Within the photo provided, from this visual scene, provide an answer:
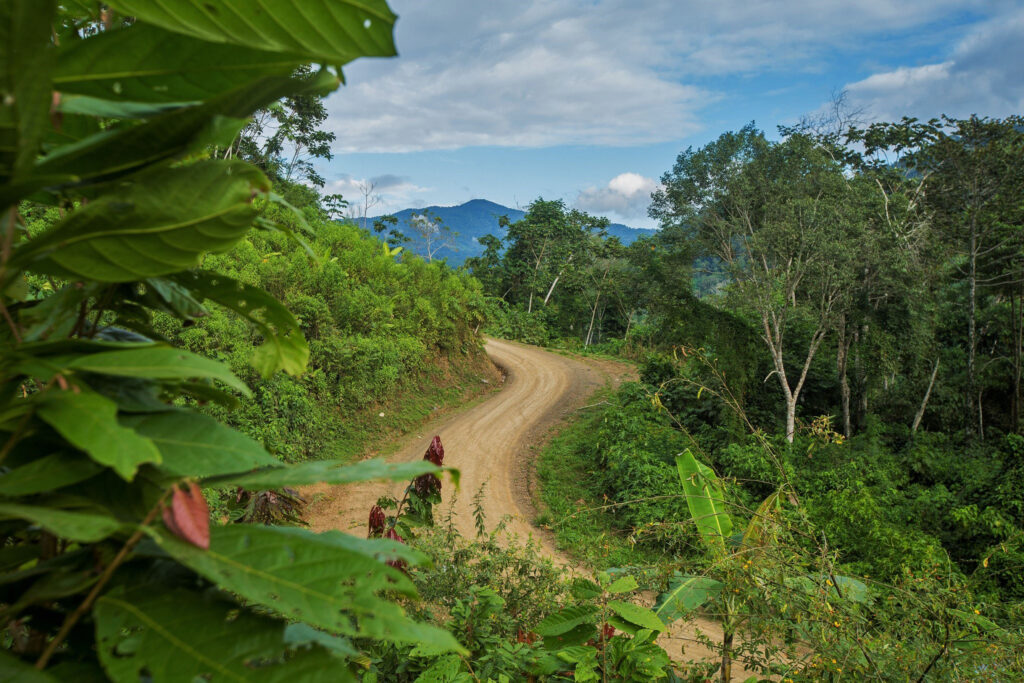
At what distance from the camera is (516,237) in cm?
2609

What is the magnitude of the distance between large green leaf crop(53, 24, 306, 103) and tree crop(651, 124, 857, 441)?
1196 cm

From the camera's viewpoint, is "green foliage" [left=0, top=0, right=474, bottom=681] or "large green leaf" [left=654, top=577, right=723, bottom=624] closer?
"green foliage" [left=0, top=0, right=474, bottom=681]

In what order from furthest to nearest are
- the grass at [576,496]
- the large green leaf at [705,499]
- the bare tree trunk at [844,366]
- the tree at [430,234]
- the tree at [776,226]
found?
the tree at [430,234] < the bare tree trunk at [844,366] < the tree at [776,226] < the grass at [576,496] < the large green leaf at [705,499]

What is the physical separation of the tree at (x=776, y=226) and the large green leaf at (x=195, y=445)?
12.0m

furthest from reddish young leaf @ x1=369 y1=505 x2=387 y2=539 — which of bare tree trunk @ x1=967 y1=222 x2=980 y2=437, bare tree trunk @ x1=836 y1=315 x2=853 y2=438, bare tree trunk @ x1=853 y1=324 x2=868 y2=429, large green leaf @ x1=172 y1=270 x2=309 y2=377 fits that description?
bare tree trunk @ x1=967 y1=222 x2=980 y2=437

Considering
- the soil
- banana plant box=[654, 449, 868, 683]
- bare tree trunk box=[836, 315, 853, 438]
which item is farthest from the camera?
bare tree trunk box=[836, 315, 853, 438]

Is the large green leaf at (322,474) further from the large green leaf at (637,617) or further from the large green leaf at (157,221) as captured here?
the large green leaf at (637,617)

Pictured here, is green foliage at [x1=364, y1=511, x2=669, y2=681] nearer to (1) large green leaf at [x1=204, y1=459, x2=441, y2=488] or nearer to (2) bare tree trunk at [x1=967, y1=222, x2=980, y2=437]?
(1) large green leaf at [x1=204, y1=459, x2=441, y2=488]

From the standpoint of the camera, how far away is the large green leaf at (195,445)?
42 centimetres

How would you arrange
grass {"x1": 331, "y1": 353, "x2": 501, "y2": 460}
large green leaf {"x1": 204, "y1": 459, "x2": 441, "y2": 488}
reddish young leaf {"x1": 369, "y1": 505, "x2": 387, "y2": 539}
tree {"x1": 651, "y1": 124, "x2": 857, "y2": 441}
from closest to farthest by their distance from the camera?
large green leaf {"x1": 204, "y1": 459, "x2": 441, "y2": 488} < reddish young leaf {"x1": 369, "y1": 505, "x2": 387, "y2": 539} < grass {"x1": 331, "y1": 353, "x2": 501, "y2": 460} < tree {"x1": 651, "y1": 124, "x2": 857, "y2": 441}

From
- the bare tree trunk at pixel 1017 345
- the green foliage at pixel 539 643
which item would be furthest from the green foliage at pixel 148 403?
the bare tree trunk at pixel 1017 345

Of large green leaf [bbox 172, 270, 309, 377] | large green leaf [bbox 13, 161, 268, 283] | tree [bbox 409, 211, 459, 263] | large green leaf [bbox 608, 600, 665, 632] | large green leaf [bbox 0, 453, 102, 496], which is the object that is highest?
tree [bbox 409, 211, 459, 263]

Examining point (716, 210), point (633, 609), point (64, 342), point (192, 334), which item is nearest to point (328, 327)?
point (192, 334)

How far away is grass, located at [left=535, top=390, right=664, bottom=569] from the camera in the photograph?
7.50 metres
